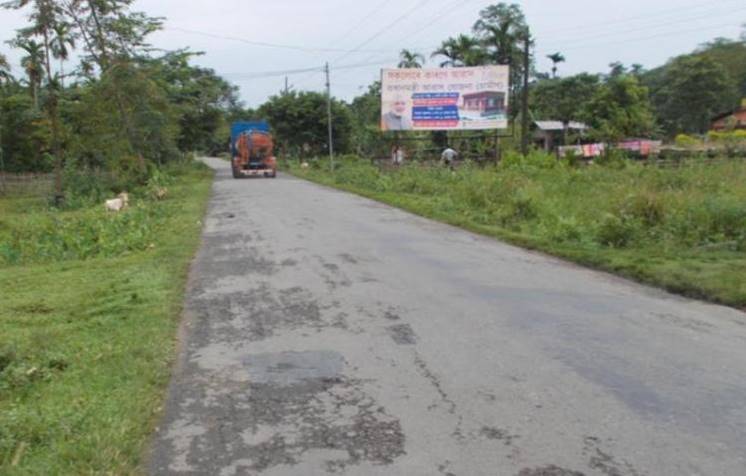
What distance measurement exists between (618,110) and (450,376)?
46.7m

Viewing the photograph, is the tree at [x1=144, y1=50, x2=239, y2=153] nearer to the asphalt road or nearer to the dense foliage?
the dense foliage

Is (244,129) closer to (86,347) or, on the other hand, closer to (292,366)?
(86,347)

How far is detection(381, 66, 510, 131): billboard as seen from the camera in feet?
101

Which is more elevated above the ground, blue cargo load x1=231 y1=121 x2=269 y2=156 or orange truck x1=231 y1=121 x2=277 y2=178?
blue cargo load x1=231 y1=121 x2=269 y2=156

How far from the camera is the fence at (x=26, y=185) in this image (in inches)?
1367

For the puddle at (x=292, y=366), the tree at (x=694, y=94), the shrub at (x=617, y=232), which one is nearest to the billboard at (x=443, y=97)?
the shrub at (x=617, y=232)

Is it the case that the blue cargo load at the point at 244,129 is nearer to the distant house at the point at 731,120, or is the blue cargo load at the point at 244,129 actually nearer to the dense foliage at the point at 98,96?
the dense foliage at the point at 98,96

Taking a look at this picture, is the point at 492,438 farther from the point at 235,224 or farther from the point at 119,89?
the point at 119,89

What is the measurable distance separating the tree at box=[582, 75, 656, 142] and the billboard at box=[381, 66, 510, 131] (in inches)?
693

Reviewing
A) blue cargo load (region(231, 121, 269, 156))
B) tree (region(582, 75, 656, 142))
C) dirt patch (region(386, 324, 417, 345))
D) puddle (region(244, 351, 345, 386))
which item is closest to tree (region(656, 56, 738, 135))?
tree (region(582, 75, 656, 142))

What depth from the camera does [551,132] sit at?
2292 inches

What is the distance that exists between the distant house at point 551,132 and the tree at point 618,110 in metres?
6.03

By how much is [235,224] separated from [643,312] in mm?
10417

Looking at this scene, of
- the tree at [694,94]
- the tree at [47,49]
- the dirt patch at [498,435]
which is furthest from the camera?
the tree at [694,94]
